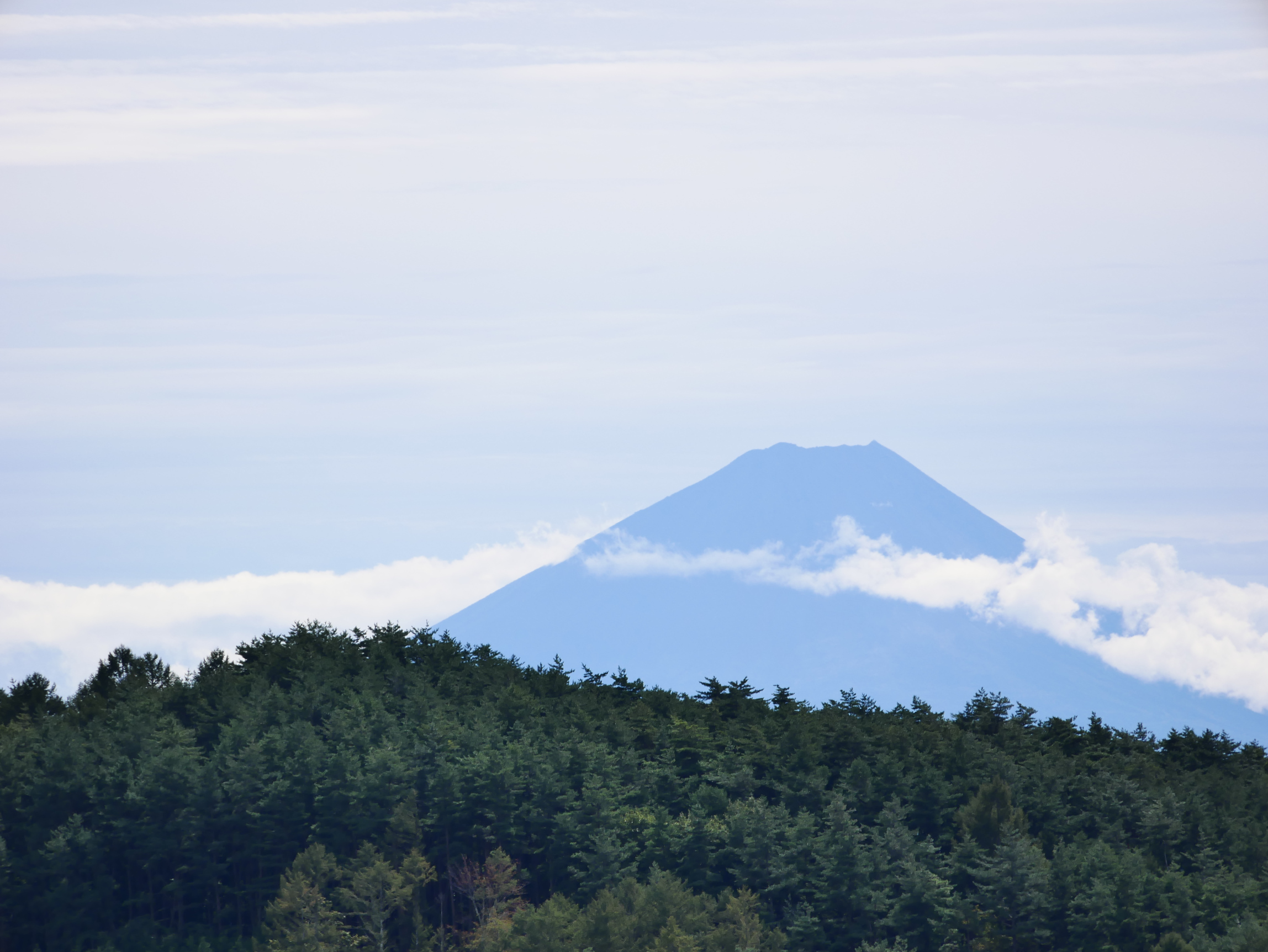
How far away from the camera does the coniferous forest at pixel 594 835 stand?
7156 cm

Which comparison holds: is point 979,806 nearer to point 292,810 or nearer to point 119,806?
point 292,810

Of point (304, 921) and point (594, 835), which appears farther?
point (594, 835)

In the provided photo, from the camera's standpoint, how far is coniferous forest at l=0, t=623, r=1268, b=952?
71.6 m

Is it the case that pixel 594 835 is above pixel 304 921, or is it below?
above

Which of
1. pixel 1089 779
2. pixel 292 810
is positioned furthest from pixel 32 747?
pixel 1089 779

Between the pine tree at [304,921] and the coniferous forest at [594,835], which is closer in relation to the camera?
the pine tree at [304,921]

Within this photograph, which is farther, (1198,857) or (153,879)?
(153,879)

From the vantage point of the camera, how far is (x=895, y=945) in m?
69.6

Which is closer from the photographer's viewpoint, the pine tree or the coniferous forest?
the pine tree

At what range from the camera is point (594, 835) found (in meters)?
78.3

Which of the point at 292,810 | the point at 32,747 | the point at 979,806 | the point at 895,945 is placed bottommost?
the point at 895,945

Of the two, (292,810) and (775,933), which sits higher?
(292,810)

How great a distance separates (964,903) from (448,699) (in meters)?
43.6

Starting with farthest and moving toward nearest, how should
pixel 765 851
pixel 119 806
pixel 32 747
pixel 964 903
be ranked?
pixel 32 747 < pixel 119 806 < pixel 765 851 < pixel 964 903
